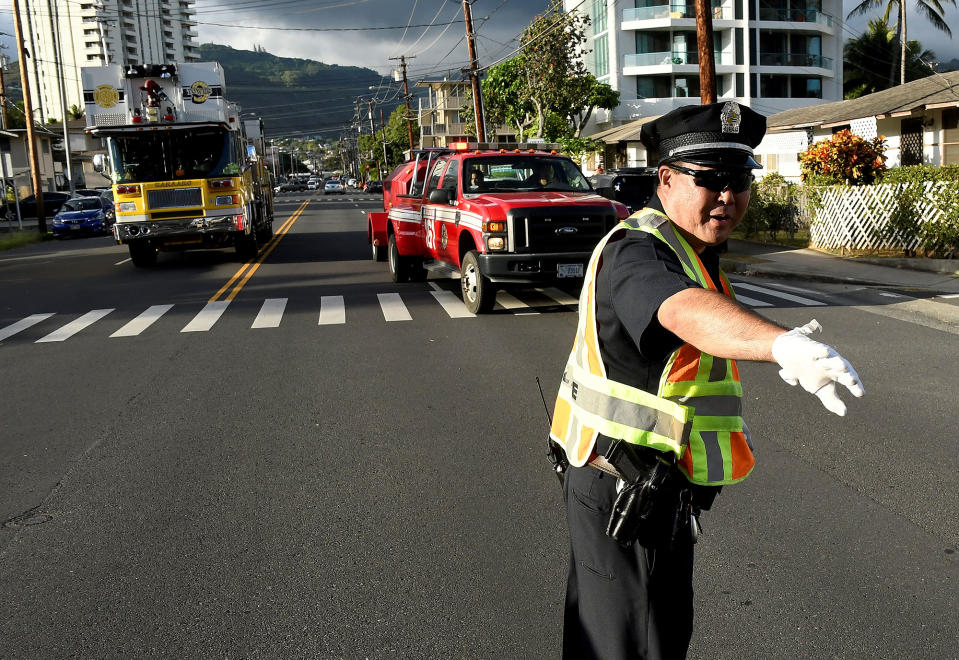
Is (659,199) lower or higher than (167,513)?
higher

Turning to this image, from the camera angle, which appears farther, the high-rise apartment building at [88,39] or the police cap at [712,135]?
the high-rise apartment building at [88,39]

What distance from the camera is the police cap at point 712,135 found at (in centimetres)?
240

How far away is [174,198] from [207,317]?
27.2 ft

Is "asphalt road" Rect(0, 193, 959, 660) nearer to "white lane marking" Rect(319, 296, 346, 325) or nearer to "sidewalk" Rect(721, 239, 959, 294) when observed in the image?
"white lane marking" Rect(319, 296, 346, 325)

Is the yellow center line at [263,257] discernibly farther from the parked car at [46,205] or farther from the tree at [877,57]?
the tree at [877,57]

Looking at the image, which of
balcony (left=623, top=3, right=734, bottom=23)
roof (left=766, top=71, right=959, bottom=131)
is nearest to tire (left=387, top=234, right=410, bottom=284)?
roof (left=766, top=71, right=959, bottom=131)

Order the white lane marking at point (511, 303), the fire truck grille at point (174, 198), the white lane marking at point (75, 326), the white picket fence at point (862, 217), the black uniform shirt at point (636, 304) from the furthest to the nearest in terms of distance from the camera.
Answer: the fire truck grille at point (174, 198), the white picket fence at point (862, 217), the white lane marking at point (511, 303), the white lane marking at point (75, 326), the black uniform shirt at point (636, 304)

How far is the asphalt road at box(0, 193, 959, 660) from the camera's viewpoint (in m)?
3.85

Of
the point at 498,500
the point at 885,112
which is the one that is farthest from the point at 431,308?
the point at 885,112

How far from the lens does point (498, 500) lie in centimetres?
531

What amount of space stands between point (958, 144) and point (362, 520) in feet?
84.7

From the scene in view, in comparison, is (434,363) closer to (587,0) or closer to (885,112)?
(885,112)

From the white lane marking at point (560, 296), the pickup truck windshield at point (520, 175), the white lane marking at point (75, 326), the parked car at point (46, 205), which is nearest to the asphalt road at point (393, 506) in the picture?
the white lane marking at point (75, 326)

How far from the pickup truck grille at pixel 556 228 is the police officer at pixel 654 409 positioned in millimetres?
8965
